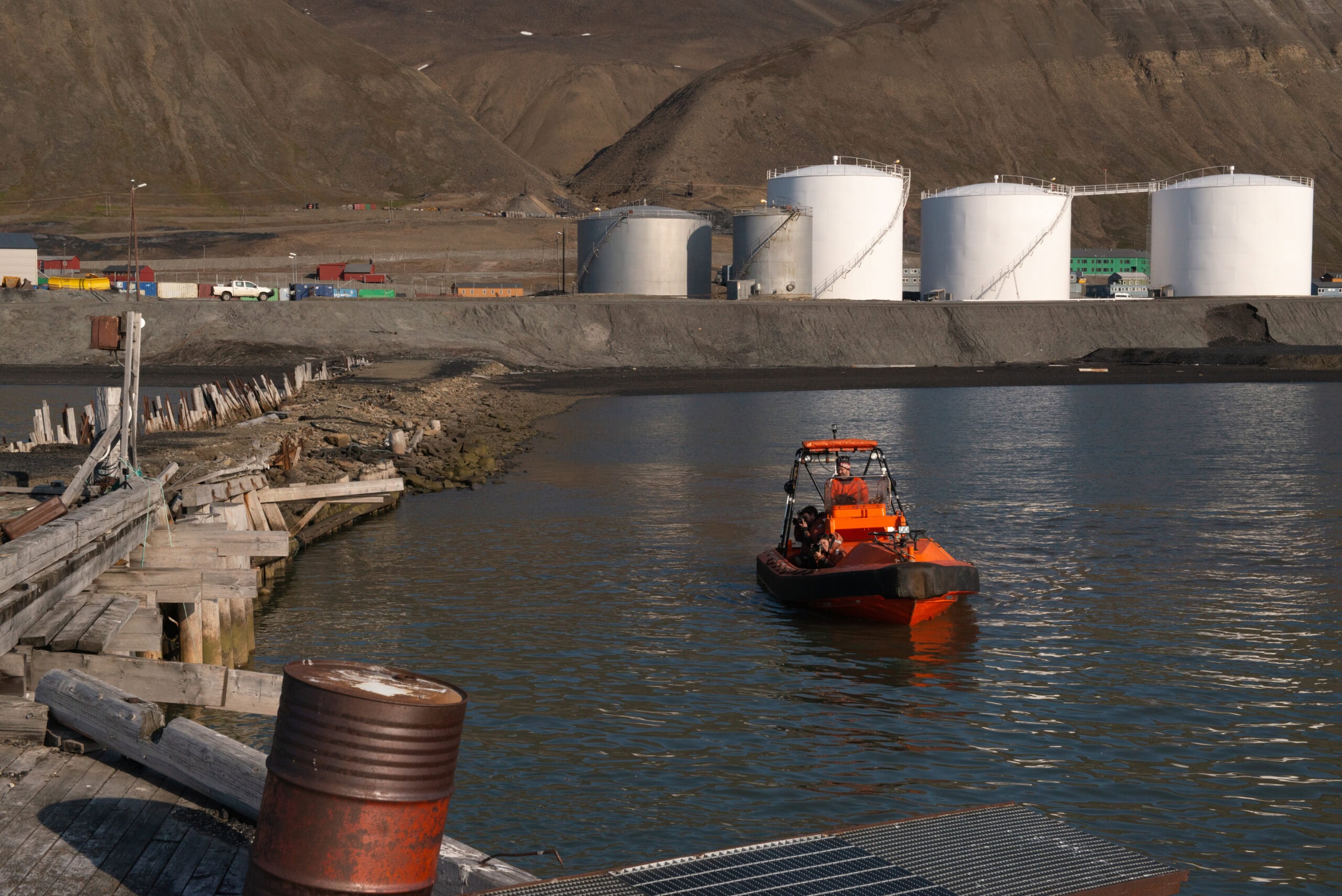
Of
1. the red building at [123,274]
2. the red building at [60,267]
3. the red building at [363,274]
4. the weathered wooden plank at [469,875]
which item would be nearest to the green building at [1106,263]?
the red building at [363,274]

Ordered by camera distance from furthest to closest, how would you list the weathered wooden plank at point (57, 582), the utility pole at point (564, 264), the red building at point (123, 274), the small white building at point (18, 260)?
the utility pole at point (564, 264)
the red building at point (123, 274)
the small white building at point (18, 260)
the weathered wooden plank at point (57, 582)

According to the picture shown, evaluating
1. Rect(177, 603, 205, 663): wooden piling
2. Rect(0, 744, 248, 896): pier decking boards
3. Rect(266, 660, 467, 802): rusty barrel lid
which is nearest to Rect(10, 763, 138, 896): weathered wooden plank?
Rect(0, 744, 248, 896): pier decking boards

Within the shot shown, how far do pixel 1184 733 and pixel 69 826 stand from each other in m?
10.8

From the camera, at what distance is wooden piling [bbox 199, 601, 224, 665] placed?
51.5ft

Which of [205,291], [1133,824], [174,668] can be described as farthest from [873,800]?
[205,291]

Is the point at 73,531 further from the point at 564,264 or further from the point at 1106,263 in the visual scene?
the point at 1106,263

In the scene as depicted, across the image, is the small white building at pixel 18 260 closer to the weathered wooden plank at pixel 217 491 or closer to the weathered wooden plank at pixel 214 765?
the weathered wooden plank at pixel 217 491

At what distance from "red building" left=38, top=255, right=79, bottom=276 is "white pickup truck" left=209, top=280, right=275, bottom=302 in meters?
25.3

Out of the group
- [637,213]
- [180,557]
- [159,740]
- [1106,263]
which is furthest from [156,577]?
[1106,263]

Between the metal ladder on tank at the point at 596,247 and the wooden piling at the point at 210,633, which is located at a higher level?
the metal ladder on tank at the point at 596,247

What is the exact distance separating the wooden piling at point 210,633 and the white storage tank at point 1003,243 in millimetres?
94333

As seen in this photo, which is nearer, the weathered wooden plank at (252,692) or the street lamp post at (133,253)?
the weathered wooden plank at (252,692)

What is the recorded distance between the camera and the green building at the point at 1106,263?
149 meters

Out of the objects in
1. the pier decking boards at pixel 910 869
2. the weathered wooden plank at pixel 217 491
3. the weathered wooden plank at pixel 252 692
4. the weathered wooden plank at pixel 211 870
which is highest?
the weathered wooden plank at pixel 217 491
